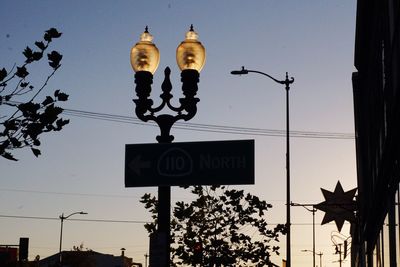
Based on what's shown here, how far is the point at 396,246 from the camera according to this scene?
1714cm

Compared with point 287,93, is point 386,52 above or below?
below

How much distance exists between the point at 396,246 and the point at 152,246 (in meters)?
6.22

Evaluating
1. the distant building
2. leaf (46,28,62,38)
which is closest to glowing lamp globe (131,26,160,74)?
leaf (46,28,62,38)

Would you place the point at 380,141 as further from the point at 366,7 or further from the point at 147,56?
the point at 147,56

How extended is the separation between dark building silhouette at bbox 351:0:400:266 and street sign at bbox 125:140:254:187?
2612 mm

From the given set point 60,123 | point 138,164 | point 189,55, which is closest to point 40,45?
point 60,123

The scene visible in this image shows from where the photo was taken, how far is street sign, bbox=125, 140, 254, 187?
1298cm

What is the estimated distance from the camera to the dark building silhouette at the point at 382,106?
15.3m

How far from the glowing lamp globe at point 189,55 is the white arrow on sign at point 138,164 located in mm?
1968

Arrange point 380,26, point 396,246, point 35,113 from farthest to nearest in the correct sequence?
point 380,26 < point 396,246 < point 35,113

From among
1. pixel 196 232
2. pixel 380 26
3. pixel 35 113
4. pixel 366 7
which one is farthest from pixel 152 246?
pixel 196 232

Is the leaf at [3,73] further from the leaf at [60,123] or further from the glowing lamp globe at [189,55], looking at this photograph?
the glowing lamp globe at [189,55]

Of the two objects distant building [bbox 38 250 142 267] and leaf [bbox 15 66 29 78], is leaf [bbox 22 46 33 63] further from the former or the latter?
distant building [bbox 38 250 142 267]

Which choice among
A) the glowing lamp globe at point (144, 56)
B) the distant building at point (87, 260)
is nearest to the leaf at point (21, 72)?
the glowing lamp globe at point (144, 56)
